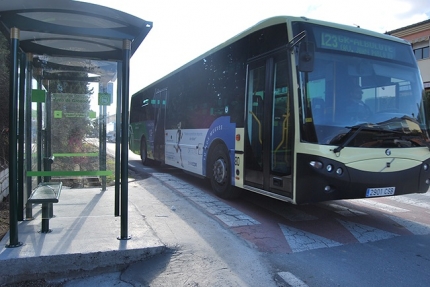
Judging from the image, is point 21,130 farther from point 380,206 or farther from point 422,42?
point 422,42

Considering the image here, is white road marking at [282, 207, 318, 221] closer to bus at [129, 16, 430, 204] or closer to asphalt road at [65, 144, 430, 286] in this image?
asphalt road at [65, 144, 430, 286]

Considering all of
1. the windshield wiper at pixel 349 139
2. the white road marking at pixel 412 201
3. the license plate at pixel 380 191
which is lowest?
the white road marking at pixel 412 201

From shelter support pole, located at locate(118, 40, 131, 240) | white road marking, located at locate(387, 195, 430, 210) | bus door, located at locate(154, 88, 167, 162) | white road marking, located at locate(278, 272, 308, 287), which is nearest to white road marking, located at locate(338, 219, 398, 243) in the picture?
white road marking, located at locate(278, 272, 308, 287)

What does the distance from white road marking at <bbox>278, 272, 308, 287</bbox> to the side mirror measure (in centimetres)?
256

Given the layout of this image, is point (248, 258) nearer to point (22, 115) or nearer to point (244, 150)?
point (244, 150)

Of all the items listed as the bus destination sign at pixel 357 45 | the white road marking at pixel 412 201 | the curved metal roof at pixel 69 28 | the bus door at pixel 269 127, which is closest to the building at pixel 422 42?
the white road marking at pixel 412 201

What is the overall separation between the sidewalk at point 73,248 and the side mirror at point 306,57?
2.92m

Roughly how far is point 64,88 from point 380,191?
5586 millimetres

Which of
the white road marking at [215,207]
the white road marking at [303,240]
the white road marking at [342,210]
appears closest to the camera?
the white road marking at [303,240]

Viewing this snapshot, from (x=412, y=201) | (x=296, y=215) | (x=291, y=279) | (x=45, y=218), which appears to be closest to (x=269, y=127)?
(x=296, y=215)

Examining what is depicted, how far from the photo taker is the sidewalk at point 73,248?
11.2ft

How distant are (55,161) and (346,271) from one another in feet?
17.1

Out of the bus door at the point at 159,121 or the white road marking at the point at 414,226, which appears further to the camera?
the bus door at the point at 159,121

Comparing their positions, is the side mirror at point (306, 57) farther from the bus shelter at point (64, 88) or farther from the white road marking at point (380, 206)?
the white road marking at point (380, 206)
